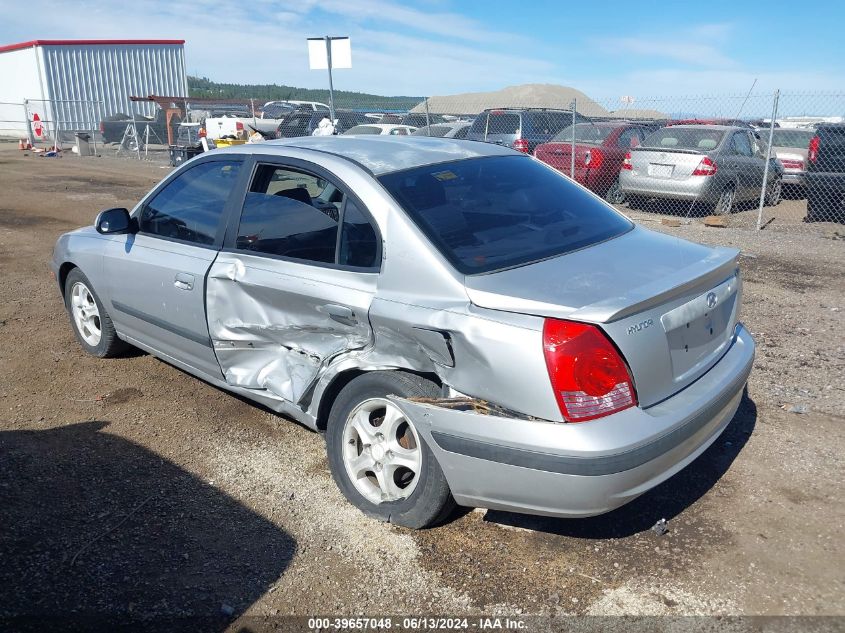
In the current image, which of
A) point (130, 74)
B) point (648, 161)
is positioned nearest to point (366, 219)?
point (648, 161)

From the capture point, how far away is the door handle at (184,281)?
159 inches

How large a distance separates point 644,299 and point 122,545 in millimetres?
2425

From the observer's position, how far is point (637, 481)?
2.75 meters

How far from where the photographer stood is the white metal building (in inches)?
1474

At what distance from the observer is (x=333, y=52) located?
1398cm

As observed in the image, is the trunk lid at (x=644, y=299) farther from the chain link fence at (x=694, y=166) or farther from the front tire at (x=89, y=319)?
the chain link fence at (x=694, y=166)

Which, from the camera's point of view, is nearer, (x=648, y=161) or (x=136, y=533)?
(x=136, y=533)

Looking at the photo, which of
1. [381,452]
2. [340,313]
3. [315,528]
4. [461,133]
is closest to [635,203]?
[461,133]

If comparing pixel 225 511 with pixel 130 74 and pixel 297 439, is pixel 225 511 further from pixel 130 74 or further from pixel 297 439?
pixel 130 74

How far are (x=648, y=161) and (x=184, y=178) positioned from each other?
29.1ft

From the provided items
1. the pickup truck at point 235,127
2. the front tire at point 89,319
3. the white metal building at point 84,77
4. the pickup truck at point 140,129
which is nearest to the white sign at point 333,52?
the pickup truck at point 235,127

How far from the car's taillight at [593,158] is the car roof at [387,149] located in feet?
29.0

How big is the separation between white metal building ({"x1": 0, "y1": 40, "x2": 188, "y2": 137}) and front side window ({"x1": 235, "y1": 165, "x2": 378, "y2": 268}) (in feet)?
118

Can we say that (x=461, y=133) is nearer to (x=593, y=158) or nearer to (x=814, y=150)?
(x=593, y=158)
